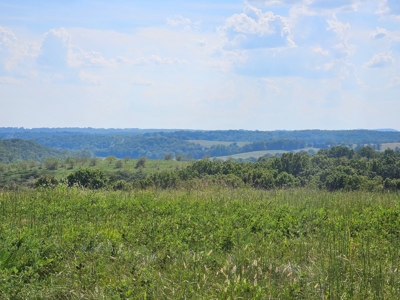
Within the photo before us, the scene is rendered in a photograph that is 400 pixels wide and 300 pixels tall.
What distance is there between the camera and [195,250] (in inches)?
294

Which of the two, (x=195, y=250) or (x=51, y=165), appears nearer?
(x=195, y=250)

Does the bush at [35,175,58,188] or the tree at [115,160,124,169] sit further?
the tree at [115,160,124,169]

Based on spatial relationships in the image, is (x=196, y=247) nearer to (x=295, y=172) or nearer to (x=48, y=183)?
(x=48, y=183)

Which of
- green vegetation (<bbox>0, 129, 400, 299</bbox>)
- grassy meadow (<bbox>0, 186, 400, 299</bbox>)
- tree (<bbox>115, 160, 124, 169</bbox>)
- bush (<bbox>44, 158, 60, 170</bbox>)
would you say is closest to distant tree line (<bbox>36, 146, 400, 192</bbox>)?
green vegetation (<bbox>0, 129, 400, 299</bbox>)

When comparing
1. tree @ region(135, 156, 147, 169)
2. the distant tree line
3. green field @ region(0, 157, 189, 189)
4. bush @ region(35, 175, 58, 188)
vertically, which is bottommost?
green field @ region(0, 157, 189, 189)

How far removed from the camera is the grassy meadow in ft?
18.6

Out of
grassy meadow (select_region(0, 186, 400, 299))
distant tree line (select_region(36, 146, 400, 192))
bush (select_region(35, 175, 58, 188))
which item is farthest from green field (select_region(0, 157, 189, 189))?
grassy meadow (select_region(0, 186, 400, 299))

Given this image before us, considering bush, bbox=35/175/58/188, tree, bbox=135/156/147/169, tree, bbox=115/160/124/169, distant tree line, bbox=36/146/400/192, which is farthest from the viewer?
tree, bbox=115/160/124/169

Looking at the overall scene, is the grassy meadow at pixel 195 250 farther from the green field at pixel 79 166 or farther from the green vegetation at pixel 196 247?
the green field at pixel 79 166

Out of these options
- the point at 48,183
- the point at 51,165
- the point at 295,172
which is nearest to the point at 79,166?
the point at 51,165

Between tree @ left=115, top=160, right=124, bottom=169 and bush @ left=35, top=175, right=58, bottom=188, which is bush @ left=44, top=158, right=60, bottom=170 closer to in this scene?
tree @ left=115, top=160, right=124, bottom=169

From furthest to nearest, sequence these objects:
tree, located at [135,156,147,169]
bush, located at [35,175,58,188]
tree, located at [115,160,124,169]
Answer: tree, located at [115,160,124,169], tree, located at [135,156,147,169], bush, located at [35,175,58,188]

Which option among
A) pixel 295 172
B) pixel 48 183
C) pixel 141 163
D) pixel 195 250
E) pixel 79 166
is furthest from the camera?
pixel 79 166

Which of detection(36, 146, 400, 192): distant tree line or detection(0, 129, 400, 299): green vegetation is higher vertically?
detection(0, 129, 400, 299): green vegetation
